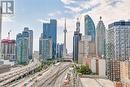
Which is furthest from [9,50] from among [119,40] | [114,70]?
[114,70]

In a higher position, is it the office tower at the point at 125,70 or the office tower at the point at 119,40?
the office tower at the point at 119,40

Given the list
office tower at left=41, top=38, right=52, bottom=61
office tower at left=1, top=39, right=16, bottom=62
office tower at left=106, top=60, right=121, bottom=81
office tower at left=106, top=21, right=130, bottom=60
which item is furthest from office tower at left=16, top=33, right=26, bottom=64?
office tower at left=106, top=60, right=121, bottom=81

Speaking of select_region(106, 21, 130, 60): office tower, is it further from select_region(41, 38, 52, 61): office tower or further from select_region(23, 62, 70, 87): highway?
Answer: select_region(41, 38, 52, 61): office tower

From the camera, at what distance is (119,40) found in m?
59.7

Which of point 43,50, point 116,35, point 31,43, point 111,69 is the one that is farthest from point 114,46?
point 31,43

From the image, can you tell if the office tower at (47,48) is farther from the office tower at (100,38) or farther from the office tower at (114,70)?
the office tower at (114,70)

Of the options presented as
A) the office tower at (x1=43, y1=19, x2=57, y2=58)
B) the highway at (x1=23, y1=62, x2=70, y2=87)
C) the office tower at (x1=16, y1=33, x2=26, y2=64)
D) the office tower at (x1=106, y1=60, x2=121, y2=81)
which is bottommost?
the highway at (x1=23, y1=62, x2=70, y2=87)

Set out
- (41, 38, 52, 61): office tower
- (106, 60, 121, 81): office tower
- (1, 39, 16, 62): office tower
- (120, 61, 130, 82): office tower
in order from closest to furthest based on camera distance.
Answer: (120, 61, 130, 82): office tower
(106, 60, 121, 81): office tower
(1, 39, 16, 62): office tower
(41, 38, 52, 61): office tower

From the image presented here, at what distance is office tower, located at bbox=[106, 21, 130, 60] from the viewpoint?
Result: 187ft

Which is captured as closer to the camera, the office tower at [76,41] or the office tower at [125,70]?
the office tower at [125,70]

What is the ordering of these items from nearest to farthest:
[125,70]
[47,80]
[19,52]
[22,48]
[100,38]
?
[125,70], [47,80], [19,52], [22,48], [100,38]

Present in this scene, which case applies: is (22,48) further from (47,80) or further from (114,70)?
(114,70)

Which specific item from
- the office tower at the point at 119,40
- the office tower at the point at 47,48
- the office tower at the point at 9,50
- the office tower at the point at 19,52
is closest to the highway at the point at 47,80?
the office tower at the point at 119,40

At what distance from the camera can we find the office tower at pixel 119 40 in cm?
5697
